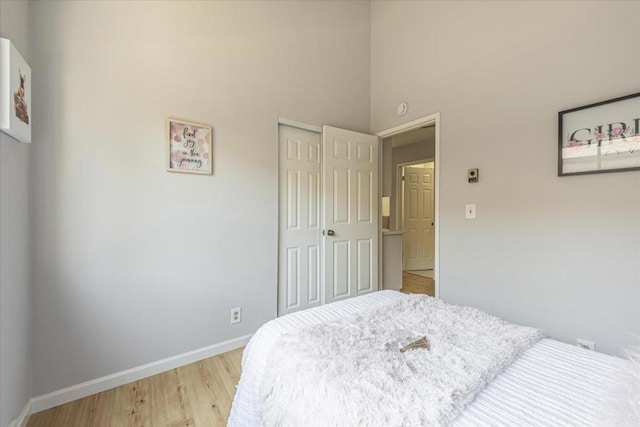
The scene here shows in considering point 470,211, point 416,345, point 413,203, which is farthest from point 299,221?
point 413,203

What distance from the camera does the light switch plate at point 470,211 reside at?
222cm

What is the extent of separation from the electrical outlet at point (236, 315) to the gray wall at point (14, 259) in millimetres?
1145

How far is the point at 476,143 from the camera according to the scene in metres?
2.21

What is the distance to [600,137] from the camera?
1.63 metres

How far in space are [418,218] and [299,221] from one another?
10.9 ft

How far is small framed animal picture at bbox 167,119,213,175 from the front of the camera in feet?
6.37

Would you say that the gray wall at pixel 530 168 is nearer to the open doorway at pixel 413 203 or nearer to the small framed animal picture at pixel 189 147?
the small framed animal picture at pixel 189 147

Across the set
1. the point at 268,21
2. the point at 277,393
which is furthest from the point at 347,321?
the point at 268,21

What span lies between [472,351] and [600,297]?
4.34 feet

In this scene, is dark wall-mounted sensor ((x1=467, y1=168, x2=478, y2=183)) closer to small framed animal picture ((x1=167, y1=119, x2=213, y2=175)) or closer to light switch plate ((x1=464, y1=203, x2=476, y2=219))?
light switch plate ((x1=464, y1=203, x2=476, y2=219))

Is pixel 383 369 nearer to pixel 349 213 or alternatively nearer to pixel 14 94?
pixel 14 94

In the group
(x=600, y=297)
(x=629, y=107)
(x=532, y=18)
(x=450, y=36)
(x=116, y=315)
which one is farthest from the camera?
(x=450, y=36)

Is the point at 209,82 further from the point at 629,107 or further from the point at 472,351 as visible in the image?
the point at 629,107

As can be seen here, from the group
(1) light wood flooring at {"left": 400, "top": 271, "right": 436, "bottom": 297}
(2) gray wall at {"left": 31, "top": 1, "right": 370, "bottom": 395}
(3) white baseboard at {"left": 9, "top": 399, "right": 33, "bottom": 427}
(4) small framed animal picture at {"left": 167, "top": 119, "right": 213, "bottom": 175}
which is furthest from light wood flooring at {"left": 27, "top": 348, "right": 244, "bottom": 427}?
(1) light wood flooring at {"left": 400, "top": 271, "right": 436, "bottom": 297}
